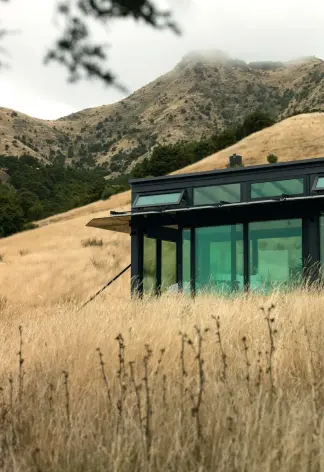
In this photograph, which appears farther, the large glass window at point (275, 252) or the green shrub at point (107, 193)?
the green shrub at point (107, 193)

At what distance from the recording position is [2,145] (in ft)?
354

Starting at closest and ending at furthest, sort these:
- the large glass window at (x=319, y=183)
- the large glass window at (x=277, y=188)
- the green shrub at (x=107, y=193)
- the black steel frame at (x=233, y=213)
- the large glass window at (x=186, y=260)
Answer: the large glass window at (x=319, y=183) < the black steel frame at (x=233, y=213) < the large glass window at (x=277, y=188) < the large glass window at (x=186, y=260) < the green shrub at (x=107, y=193)

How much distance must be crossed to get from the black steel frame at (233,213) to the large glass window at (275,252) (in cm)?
15

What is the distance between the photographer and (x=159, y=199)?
16.0 meters

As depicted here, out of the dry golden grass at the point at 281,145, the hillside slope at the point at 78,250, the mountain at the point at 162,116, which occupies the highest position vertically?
the mountain at the point at 162,116

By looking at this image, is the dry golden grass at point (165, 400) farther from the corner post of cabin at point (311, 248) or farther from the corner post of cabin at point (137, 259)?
the corner post of cabin at point (137, 259)

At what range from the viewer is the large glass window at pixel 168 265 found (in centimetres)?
1614

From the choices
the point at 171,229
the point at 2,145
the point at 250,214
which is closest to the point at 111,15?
the point at 250,214

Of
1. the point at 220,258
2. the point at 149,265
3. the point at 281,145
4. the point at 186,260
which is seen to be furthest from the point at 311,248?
the point at 281,145

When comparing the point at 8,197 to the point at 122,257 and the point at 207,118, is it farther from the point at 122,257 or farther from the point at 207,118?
the point at 207,118

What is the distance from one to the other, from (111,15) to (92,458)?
3733 millimetres

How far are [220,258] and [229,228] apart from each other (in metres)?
0.75

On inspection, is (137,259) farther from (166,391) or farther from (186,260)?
(166,391)

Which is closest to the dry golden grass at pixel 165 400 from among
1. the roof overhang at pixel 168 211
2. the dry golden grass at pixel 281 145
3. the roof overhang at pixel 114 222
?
the roof overhang at pixel 168 211
